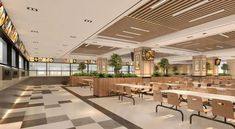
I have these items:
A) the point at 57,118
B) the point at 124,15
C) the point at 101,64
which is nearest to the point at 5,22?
the point at 57,118

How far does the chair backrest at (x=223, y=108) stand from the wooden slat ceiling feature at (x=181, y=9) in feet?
10.4

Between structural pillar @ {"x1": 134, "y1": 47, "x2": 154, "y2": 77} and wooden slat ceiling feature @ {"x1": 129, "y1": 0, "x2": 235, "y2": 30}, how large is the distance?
4.37 meters

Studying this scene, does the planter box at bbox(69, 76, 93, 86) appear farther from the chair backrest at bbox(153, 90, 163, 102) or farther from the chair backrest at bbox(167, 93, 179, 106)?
the chair backrest at bbox(167, 93, 179, 106)

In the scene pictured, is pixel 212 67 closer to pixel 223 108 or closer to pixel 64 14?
pixel 223 108

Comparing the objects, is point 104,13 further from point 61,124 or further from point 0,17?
point 61,124

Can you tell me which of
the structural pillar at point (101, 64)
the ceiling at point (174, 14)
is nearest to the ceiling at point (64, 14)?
the ceiling at point (174, 14)

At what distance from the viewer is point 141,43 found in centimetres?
1074

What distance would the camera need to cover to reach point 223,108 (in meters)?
2.74

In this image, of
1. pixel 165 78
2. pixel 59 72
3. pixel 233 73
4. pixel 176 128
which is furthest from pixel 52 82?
pixel 233 73

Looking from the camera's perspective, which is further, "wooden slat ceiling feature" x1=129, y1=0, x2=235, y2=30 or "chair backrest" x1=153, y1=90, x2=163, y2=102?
"wooden slat ceiling feature" x1=129, y1=0, x2=235, y2=30

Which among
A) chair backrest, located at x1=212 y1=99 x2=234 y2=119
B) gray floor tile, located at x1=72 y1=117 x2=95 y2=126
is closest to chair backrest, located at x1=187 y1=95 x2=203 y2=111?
chair backrest, located at x1=212 y1=99 x2=234 y2=119

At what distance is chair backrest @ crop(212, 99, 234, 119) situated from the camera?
263cm

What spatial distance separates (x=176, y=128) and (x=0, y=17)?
5.04 meters

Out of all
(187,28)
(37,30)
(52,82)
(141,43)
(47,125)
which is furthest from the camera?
(52,82)
